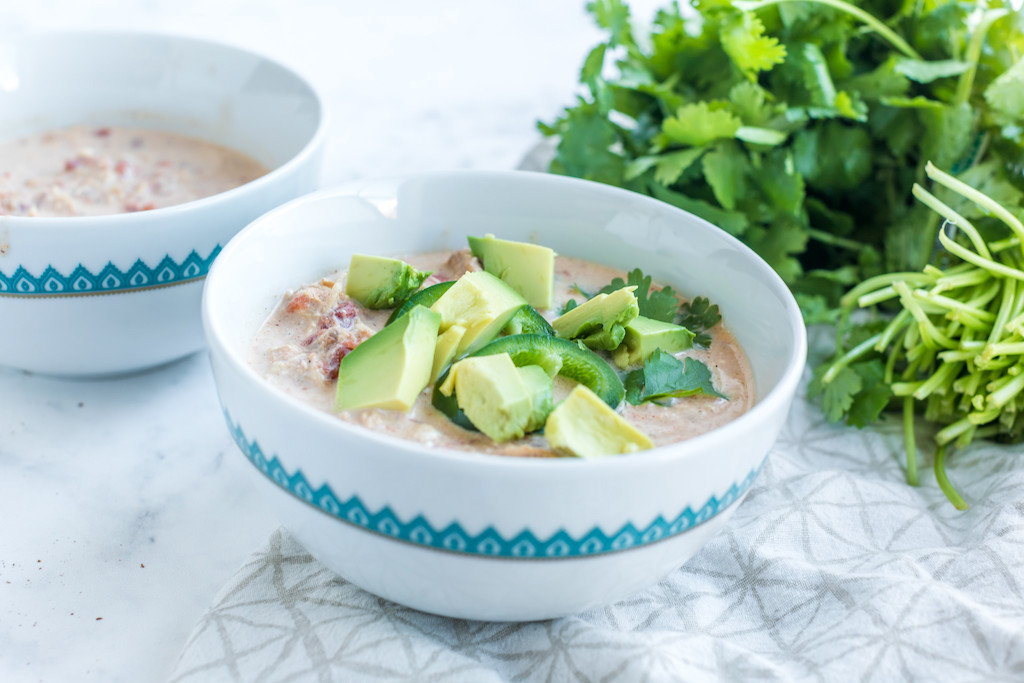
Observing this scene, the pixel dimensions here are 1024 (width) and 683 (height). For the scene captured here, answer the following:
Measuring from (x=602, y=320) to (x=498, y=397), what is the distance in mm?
390

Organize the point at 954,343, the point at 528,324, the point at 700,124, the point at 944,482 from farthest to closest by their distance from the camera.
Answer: the point at 700,124 < the point at 954,343 < the point at 944,482 < the point at 528,324

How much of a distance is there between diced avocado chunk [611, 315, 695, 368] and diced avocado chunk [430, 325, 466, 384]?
1.10ft

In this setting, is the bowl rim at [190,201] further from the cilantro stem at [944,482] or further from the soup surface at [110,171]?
the cilantro stem at [944,482]

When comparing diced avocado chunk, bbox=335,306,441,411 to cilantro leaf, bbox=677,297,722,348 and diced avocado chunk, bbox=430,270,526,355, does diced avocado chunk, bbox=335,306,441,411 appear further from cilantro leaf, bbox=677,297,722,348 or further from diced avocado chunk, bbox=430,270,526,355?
cilantro leaf, bbox=677,297,722,348

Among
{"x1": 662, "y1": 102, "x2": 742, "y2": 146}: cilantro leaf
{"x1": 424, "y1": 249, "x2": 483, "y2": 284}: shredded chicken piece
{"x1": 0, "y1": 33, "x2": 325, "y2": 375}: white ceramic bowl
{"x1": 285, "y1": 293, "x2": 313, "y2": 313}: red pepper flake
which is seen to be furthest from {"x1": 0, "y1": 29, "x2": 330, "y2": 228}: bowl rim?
{"x1": 662, "y1": 102, "x2": 742, "y2": 146}: cilantro leaf

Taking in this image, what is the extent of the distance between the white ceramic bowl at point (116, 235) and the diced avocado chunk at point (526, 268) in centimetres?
57

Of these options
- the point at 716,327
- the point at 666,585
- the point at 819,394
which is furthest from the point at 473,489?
the point at 819,394

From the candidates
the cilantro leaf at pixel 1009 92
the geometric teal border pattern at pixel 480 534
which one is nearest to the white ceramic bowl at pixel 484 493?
the geometric teal border pattern at pixel 480 534

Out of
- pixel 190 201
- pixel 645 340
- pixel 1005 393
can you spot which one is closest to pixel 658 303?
pixel 645 340

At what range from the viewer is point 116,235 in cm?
214

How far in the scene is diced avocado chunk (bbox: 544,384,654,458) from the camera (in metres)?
1.60

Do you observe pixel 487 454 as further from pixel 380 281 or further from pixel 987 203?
pixel 987 203

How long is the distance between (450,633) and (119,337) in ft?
3.37

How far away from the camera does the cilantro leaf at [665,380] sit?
188 cm
